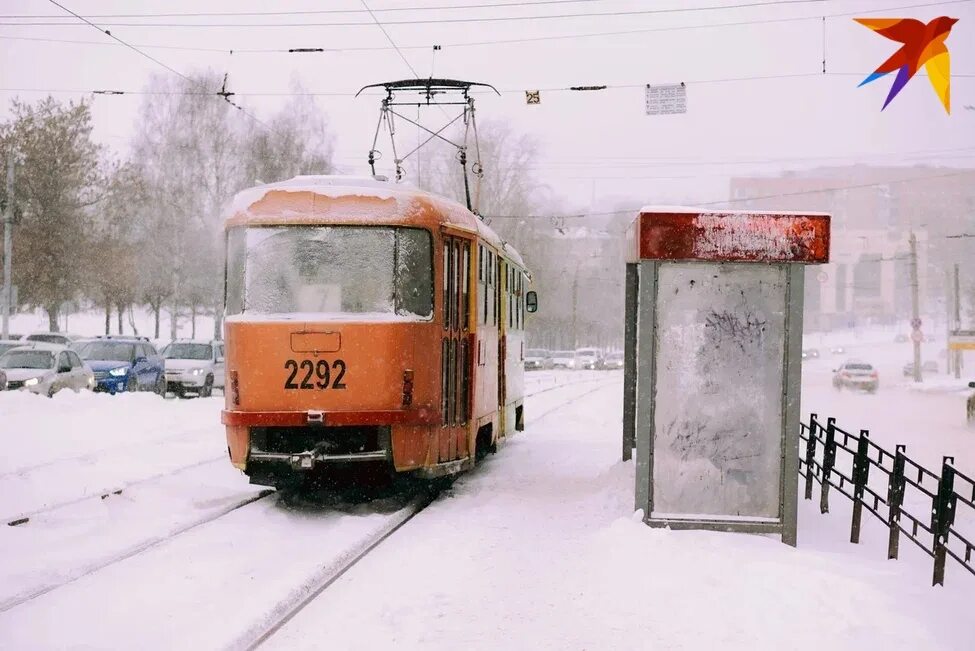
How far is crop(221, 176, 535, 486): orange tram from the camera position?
9.55 metres

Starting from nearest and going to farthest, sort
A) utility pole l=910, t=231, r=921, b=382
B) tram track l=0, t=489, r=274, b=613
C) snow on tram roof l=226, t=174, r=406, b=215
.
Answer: tram track l=0, t=489, r=274, b=613, snow on tram roof l=226, t=174, r=406, b=215, utility pole l=910, t=231, r=921, b=382

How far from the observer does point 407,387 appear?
32.0ft

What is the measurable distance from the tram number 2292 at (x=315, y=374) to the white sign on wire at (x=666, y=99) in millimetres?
13273

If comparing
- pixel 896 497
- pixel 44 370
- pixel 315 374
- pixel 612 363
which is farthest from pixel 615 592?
pixel 612 363

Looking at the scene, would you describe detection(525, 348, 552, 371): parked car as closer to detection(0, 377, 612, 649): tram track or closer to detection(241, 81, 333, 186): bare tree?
detection(241, 81, 333, 186): bare tree

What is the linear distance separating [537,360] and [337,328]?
53.8m

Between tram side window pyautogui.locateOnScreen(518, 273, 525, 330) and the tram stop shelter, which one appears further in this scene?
tram side window pyautogui.locateOnScreen(518, 273, 525, 330)

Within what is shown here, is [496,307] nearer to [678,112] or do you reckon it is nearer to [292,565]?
[292,565]

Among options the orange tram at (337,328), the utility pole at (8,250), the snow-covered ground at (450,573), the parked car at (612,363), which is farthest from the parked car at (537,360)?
the orange tram at (337,328)

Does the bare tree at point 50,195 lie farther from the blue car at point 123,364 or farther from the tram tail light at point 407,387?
the tram tail light at point 407,387

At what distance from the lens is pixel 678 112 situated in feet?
68.6

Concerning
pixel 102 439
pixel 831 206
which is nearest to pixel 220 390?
pixel 102 439

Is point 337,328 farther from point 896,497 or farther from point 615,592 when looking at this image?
point 896,497

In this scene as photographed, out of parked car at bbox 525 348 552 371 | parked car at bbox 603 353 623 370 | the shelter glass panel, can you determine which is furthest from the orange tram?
parked car at bbox 603 353 623 370
